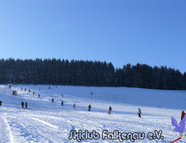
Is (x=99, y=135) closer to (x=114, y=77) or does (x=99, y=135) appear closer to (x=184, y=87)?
(x=114, y=77)

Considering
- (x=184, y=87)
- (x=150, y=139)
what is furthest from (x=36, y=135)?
(x=184, y=87)

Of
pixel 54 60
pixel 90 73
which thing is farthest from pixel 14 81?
pixel 90 73

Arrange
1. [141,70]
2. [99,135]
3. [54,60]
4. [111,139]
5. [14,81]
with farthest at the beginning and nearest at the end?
[54,60] < [141,70] < [14,81] < [99,135] < [111,139]

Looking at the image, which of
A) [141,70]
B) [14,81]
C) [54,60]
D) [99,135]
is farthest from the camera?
[54,60]

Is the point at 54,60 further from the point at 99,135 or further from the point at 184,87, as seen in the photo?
the point at 99,135

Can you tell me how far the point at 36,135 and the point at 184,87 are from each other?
305 feet

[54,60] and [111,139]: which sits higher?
[54,60]

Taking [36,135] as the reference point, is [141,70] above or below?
above

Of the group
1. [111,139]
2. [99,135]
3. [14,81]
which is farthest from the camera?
[14,81]

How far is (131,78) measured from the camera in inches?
3216

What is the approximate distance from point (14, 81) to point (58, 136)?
3096 inches

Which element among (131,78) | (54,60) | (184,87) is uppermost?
(54,60)

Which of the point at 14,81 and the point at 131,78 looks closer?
the point at 14,81

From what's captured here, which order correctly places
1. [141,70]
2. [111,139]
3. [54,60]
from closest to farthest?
[111,139]
[141,70]
[54,60]
